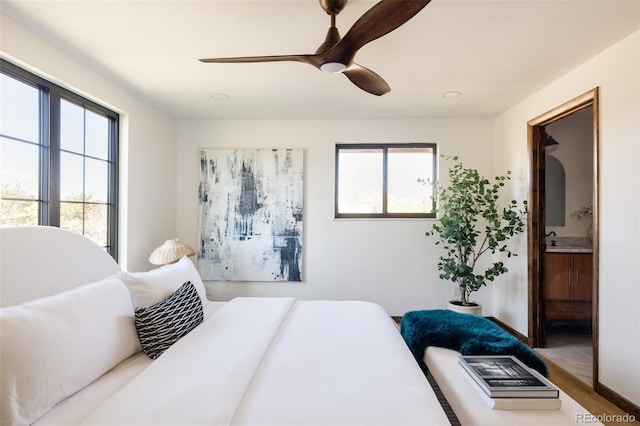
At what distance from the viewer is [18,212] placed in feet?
6.67

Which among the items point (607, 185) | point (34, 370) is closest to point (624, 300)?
point (607, 185)

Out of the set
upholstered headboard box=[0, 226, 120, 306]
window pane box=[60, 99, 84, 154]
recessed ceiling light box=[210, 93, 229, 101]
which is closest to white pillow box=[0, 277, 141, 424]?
upholstered headboard box=[0, 226, 120, 306]

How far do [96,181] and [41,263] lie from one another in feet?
4.37

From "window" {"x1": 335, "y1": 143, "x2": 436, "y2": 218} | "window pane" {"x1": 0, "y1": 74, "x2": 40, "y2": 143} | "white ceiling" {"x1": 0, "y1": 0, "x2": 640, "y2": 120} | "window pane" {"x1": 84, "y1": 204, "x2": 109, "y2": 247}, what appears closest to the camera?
"white ceiling" {"x1": 0, "y1": 0, "x2": 640, "y2": 120}

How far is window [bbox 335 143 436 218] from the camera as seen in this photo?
386cm

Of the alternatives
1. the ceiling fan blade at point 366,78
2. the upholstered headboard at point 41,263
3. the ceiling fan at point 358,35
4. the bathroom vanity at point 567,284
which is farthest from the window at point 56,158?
the bathroom vanity at point 567,284

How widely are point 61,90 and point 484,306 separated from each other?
4.58m

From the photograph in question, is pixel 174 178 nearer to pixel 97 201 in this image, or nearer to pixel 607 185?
pixel 97 201

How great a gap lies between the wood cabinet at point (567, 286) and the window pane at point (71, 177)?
430 cm

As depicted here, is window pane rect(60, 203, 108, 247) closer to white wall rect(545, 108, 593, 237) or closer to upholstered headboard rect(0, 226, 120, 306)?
upholstered headboard rect(0, 226, 120, 306)

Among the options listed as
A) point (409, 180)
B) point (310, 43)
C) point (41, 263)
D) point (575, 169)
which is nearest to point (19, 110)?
point (41, 263)

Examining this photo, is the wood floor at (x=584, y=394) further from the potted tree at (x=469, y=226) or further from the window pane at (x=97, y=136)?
the window pane at (x=97, y=136)

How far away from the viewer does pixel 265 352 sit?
59.0 inches

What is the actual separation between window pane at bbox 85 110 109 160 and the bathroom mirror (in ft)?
15.6
